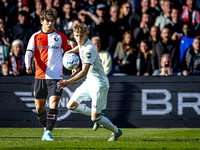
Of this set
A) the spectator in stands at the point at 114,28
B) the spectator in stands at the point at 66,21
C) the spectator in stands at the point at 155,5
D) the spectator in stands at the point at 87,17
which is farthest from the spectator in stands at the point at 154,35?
the spectator in stands at the point at 66,21

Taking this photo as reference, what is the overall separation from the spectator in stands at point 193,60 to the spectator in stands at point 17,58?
425 centimetres

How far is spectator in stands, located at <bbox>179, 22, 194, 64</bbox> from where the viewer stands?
8.49 meters

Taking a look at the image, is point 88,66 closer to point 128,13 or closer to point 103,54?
point 103,54

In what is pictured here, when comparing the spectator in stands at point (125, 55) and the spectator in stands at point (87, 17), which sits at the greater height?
the spectator in stands at point (87, 17)

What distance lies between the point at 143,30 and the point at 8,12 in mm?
4115

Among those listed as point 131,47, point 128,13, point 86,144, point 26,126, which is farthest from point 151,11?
point 86,144

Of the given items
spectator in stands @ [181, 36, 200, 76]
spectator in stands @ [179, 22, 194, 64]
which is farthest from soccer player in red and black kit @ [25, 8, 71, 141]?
spectator in stands @ [179, 22, 194, 64]

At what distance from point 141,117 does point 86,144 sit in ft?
9.29

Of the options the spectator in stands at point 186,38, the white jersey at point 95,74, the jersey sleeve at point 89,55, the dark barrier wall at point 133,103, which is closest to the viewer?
the jersey sleeve at point 89,55

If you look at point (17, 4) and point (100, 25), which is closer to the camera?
point (100, 25)

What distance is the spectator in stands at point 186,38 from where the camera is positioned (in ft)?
27.8

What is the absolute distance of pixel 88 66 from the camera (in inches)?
193

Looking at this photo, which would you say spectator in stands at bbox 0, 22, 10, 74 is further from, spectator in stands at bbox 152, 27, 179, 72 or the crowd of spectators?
spectator in stands at bbox 152, 27, 179, 72

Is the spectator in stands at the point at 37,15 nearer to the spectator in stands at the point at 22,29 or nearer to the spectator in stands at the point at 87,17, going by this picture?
the spectator in stands at the point at 22,29
